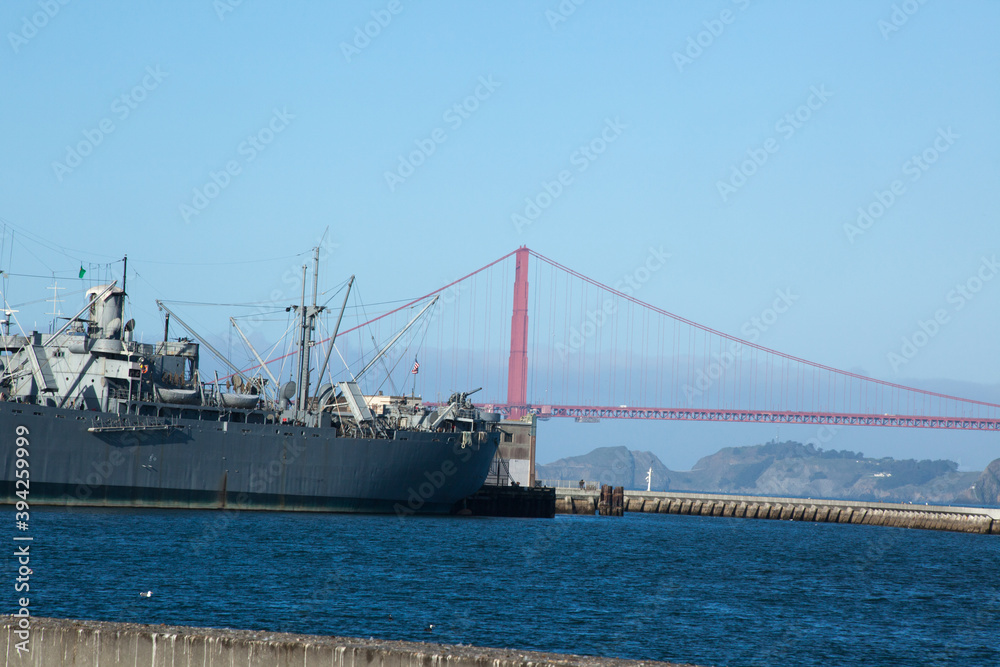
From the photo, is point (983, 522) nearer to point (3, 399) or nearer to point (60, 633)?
point (3, 399)

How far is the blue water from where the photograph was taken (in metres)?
18.7

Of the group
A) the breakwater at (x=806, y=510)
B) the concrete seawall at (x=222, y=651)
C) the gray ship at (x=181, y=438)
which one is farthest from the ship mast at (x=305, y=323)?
the concrete seawall at (x=222, y=651)

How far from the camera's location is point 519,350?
4195 inches

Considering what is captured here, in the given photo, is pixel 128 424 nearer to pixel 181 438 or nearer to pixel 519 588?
pixel 181 438

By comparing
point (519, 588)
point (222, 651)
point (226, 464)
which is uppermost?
point (222, 651)

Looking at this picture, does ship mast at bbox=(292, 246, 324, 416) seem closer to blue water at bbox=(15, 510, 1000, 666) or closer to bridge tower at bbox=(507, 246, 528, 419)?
blue water at bbox=(15, 510, 1000, 666)

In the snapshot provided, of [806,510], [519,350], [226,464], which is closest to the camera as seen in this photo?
[226,464]

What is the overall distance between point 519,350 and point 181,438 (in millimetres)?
66955

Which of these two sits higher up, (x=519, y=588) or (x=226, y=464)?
(x=226, y=464)

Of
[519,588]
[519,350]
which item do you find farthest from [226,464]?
[519,350]

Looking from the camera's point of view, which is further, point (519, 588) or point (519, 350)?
point (519, 350)

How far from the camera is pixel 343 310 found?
52625 mm

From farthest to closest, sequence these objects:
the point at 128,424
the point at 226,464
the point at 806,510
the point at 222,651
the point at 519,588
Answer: the point at 806,510 < the point at 226,464 < the point at 128,424 < the point at 519,588 < the point at 222,651

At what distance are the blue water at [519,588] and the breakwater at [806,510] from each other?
21.3m
